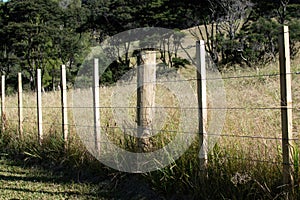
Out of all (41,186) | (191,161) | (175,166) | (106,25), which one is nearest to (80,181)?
(41,186)

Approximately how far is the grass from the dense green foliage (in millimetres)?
13975

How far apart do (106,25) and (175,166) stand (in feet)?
103

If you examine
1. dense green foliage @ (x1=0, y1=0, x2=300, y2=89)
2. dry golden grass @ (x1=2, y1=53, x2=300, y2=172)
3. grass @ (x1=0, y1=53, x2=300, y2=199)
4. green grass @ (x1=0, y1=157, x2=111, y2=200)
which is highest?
dense green foliage @ (x1=0, y1=0, x2=300, y2=89)

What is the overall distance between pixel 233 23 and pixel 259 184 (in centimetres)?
2561

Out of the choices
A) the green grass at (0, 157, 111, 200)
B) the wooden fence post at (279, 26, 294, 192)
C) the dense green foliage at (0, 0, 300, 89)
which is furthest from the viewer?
the dense green foliage at (0, 0, 300, 89)

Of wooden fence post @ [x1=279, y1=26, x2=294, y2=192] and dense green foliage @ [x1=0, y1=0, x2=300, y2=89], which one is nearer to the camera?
wooden fence post @ [x1=279, y1=26, x2=294, y2=192]

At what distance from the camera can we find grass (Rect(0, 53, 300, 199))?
4.60 m

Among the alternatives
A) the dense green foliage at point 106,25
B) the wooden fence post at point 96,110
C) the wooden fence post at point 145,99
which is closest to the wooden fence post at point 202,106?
the wooden fence post at point 145,99

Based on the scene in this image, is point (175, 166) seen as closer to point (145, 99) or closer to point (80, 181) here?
point (145, 99)

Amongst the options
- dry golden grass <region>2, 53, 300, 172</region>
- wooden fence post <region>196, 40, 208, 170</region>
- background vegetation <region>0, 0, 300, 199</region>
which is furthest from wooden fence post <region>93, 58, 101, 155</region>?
wooden fence post <region>196, 40, 208, 170</region>

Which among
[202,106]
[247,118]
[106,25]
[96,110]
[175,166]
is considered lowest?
[175,166]

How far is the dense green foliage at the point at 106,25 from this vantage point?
1035 inches

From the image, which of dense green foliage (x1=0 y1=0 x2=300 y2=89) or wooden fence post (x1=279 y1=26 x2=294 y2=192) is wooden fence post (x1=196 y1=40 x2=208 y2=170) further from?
dense green foliage (x1=0 y1=0 x2=300 y2=89)

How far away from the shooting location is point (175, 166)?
5371 mm
